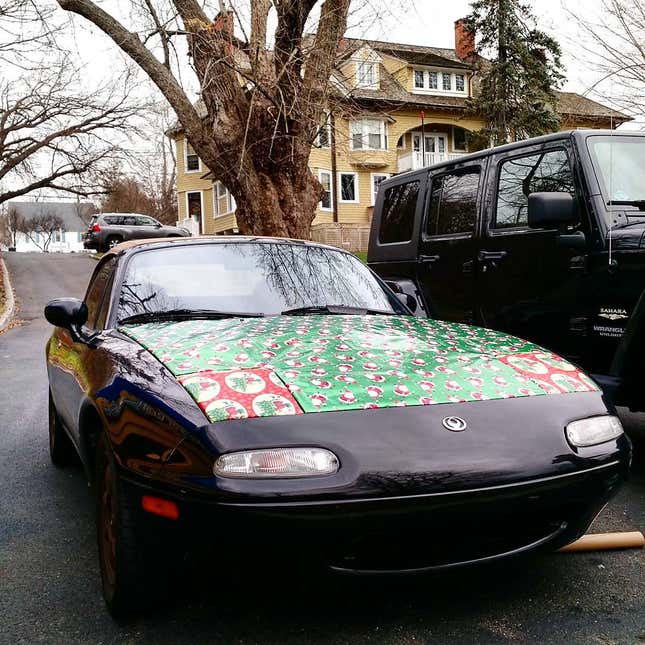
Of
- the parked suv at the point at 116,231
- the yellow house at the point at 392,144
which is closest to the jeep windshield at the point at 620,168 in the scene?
the parked suv at the point at 116,231

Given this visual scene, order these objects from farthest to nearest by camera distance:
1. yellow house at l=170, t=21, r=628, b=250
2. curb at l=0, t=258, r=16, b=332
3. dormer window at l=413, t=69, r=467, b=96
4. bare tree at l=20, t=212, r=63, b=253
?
bare tree at l=20, t=212, r=63, b=253 → dormer window at l=413, t=69, r=467, b=96 → yellow house at l=170, t=21, r=628, b=250 → curb at l=0, t=258, r=16, b=332

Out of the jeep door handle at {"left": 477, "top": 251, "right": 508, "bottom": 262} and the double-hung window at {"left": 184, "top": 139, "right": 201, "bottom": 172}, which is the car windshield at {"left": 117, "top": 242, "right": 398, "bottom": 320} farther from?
the double-hung window at {"left": 184, "top": 139, "right": 201, "bottom": 172}

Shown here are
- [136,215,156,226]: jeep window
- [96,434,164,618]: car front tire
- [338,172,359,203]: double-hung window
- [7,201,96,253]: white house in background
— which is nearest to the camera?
[96,434,164,618]: car front tire

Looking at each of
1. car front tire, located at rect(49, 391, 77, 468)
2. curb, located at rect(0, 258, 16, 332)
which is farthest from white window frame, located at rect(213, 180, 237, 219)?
car front tire, located at rect(49, 391, 77, 468)

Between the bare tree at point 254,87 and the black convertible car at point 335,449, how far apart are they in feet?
36.3

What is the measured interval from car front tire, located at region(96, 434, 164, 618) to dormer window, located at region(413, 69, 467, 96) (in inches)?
1697

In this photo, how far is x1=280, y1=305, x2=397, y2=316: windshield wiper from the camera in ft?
12.6

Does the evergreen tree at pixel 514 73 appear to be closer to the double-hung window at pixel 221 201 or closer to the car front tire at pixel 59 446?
the double-hung window at pixel 221 201

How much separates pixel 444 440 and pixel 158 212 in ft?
183

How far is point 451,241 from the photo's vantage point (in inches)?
243

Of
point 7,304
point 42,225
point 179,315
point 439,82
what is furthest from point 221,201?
point 42,225

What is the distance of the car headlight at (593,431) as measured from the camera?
271cm

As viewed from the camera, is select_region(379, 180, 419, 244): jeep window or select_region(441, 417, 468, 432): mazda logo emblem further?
select_region(379, 180, 419, 244): jeep window

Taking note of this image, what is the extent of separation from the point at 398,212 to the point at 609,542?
4.30 meters
